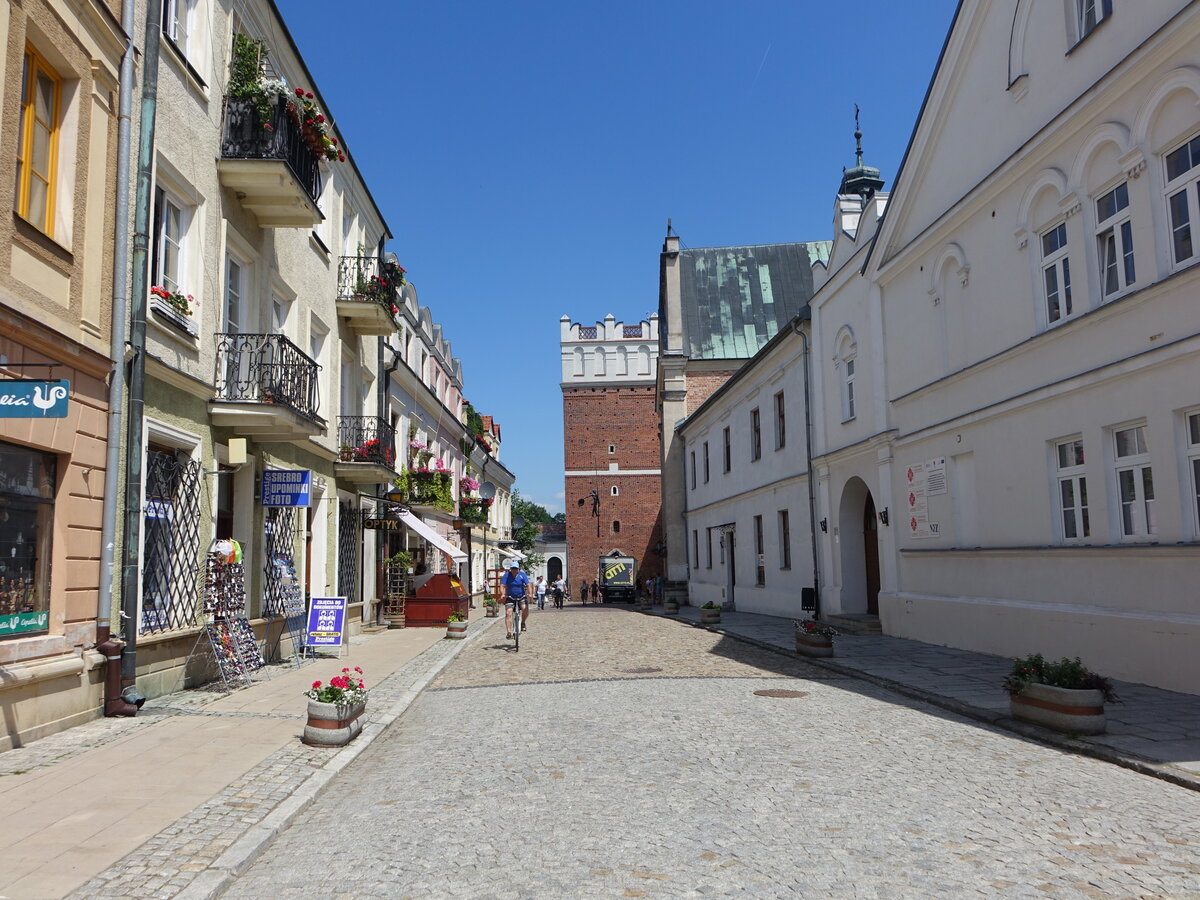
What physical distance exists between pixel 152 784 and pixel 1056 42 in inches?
539

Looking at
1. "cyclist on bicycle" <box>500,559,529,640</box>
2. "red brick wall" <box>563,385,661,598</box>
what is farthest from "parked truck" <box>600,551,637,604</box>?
"cyclist on bicycle" <box>500,559,529,640</box>

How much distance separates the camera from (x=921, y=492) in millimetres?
16656

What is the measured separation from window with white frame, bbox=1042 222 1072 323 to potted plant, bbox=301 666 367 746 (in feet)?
33.2

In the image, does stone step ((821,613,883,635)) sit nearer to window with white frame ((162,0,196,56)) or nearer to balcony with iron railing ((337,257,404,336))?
balcony with iron railing ((337,257,404,336))

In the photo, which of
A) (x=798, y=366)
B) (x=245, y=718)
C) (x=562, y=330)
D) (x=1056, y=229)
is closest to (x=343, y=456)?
(x=245, y=718)

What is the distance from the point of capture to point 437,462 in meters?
31.5

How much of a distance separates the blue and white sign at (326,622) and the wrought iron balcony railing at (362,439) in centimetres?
461

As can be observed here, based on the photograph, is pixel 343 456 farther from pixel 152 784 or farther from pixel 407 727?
pixel 152 784

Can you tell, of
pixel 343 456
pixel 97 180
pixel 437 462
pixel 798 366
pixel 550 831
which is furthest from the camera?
pixel 437 462

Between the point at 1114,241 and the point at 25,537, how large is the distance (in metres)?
12.3

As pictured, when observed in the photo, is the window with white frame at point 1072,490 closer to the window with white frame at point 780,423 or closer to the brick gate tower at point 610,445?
the window with white frame at point 780,423

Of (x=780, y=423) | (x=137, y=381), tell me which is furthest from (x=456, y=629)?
(x=137, y=381)

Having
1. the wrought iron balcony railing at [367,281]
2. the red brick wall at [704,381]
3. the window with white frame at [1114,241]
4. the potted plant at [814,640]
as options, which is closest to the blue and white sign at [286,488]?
the wrought iron balcony railing at [367,281]

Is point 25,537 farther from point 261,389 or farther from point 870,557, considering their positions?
point 870,557
